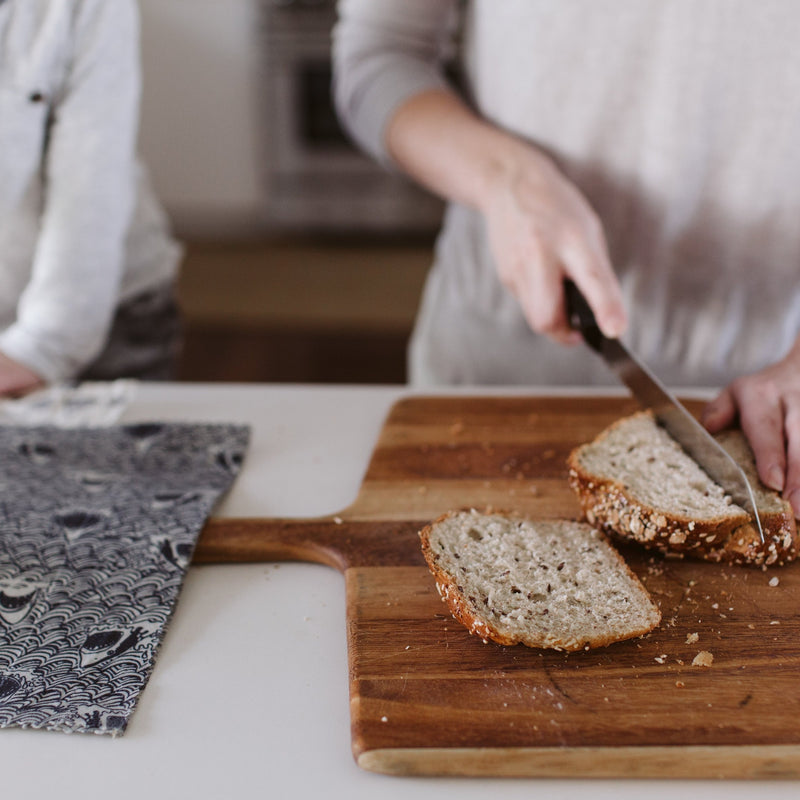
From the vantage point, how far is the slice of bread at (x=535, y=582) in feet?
2.50

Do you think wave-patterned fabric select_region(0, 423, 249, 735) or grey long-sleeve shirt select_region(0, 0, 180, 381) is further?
grey long-sleeve shirt select_region(0, 0, 180, 381)

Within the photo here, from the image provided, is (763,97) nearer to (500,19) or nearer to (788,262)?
(788,262)

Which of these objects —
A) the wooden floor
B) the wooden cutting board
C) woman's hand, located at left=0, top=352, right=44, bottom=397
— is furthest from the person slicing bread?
the wooden floor

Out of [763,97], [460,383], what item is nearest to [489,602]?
[460,383]

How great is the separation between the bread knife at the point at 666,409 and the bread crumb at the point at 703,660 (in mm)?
180

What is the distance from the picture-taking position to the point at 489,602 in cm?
81

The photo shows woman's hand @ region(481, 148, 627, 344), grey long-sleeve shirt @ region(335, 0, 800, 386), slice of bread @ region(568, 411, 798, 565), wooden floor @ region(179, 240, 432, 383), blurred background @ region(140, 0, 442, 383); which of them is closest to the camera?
slice of bread @ region(568, 411, 798, 565)

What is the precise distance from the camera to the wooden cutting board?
659 millimetres

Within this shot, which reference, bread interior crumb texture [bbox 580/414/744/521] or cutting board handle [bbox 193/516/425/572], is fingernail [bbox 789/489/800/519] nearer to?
bread interior crumb texture [bbox 580/414/744/521]

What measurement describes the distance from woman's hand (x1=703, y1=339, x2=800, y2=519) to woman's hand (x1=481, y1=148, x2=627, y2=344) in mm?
183

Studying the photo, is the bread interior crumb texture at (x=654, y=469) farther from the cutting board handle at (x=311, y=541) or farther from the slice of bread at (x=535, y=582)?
the cutting board handle at (x=311, y=541)

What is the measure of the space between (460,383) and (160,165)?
3474 mm

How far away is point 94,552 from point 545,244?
69cm

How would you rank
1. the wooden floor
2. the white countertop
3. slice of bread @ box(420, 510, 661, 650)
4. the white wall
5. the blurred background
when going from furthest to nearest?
the white wall < the blurred background < the wooden floor < slice of bread @ box(420, 510, 661, 650) < the white countertop
